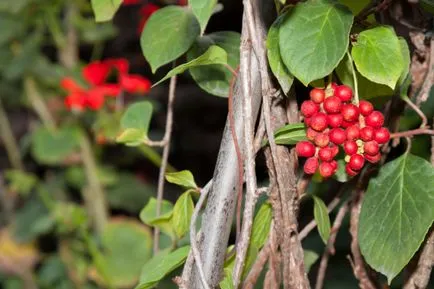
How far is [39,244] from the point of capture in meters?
2.42

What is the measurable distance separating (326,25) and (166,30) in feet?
0.77

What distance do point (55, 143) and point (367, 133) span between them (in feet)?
4.60

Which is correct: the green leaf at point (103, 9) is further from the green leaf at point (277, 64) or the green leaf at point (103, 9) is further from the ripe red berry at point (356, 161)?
the ripe red berry at point (356, 161)

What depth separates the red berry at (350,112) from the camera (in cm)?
64

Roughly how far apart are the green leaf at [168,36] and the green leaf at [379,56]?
8.4 inches

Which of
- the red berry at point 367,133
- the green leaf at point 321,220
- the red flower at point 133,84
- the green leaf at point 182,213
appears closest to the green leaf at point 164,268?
the green leaf at point 182,213

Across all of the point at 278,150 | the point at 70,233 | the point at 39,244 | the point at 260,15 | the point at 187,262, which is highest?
the point at 260,15

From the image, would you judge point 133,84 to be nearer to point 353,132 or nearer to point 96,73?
point 96,73

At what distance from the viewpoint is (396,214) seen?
722mm

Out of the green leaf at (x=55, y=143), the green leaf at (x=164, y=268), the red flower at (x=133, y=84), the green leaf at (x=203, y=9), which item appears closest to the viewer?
the green leaf at (x=203, y=9)

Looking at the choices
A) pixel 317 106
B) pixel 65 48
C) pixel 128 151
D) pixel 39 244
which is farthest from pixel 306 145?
pixel 39 244

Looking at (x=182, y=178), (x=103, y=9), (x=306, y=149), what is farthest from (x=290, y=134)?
(x=103, y=9)

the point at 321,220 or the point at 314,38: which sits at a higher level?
the point at 314,38

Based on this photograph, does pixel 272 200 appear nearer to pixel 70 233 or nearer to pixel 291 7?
pixel 291 7
